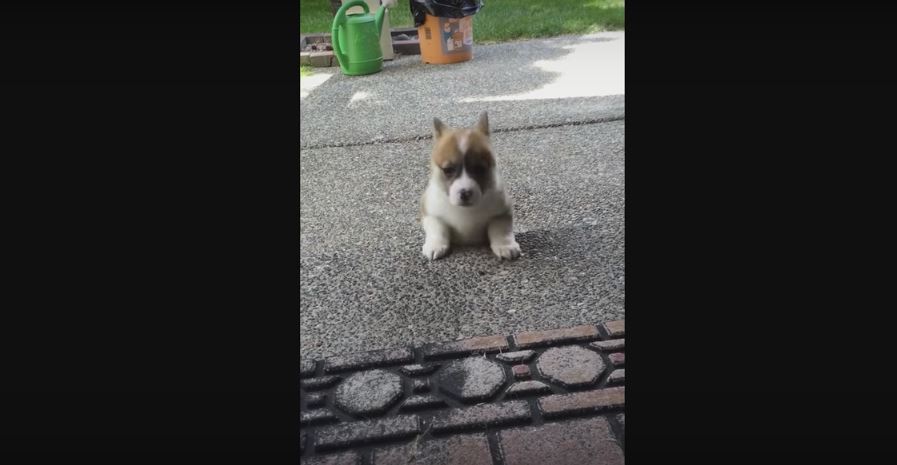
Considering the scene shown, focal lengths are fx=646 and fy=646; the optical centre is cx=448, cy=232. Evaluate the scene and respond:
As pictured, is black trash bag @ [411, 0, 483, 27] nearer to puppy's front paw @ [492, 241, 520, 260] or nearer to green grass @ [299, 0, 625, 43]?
green grass @ [299, 0, 625, 43]

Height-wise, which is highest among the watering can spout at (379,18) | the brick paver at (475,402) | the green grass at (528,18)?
the watering can spout at (379,18)

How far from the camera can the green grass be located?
36.9ft

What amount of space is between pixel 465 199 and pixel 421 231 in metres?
0.87

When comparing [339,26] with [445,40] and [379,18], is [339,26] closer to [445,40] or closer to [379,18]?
[379,18]

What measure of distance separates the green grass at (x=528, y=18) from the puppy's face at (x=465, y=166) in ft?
26.5

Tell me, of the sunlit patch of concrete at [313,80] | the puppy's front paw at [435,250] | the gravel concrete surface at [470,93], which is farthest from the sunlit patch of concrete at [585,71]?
the puppy's front paw at [435,250]

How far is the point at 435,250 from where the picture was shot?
381 cm

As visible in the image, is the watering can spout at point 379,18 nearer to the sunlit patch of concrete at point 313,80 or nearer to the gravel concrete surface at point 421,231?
the sunlit patch of concrete at point 313,80

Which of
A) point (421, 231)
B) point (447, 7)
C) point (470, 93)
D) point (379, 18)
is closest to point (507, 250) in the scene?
point (421, 231)

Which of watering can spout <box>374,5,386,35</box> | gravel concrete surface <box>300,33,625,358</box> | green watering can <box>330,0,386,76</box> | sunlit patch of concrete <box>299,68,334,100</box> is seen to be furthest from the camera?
watering can spout <box>374,5,386,35</box>

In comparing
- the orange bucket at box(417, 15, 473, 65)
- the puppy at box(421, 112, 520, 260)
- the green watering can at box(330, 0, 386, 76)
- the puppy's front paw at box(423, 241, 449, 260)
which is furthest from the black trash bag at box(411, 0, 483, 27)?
the puppy's front paw at box(423, 241, 449, 260)

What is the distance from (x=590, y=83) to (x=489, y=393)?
6.01 metres

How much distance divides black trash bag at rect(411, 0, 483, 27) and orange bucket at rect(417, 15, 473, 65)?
0.72 ft

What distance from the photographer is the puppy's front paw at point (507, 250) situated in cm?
372
